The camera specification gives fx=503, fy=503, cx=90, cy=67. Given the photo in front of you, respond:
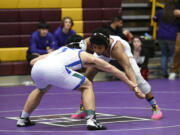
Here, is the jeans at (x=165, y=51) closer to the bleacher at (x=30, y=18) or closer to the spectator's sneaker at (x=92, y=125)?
the bleacher at (x=30, y=18)

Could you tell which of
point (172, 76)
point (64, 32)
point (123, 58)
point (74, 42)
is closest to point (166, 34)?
point (172, 76)

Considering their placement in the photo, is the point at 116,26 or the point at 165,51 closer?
the point at 116,26

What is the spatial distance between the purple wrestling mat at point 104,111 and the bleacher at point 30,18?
1133mm

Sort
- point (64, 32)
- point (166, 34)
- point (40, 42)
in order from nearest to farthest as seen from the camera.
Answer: point (40, 42) → point (64, 32) → point (166, 34)

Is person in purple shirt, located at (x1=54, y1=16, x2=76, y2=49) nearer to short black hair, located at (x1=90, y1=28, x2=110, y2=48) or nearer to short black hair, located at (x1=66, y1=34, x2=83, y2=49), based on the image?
short black hair, located at (x1=66, y1=34, x2=83, y2=49)

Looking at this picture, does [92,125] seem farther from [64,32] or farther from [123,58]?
[64,32]

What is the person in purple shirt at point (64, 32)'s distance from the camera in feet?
33.0

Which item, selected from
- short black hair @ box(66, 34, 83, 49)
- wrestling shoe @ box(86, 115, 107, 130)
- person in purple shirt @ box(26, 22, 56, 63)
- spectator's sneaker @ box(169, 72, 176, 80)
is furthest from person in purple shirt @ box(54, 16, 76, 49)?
wrestling shoe @ box(86, 115, 107, 130)

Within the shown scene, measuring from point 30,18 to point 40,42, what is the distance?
3.42ft

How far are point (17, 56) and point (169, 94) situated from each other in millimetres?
3703

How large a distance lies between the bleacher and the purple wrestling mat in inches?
44.6

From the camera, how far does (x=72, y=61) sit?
521 cm

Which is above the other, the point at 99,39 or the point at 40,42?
the point at 99,39

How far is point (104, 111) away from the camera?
21.7ft
